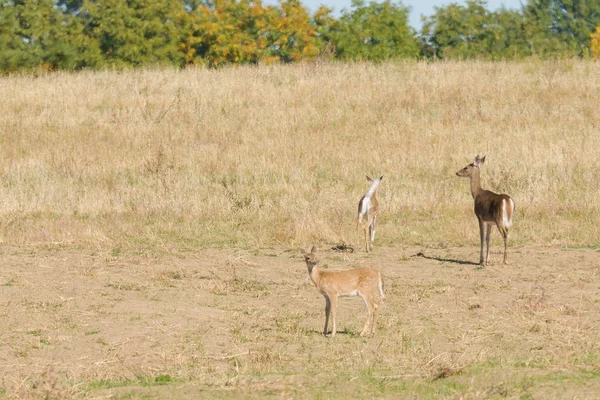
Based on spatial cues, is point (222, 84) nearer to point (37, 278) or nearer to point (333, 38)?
point (333, 38)

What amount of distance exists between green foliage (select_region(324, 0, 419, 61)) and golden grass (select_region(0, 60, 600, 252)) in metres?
12.0

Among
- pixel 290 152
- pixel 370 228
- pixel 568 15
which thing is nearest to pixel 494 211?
pixel 370 228

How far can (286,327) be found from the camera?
1241 cm

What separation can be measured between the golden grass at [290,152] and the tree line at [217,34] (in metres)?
8.65

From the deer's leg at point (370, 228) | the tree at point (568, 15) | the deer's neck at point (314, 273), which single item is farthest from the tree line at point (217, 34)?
the tree at point (568, 15)

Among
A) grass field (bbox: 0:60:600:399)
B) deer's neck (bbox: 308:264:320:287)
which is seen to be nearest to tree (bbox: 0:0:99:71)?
grass field (bbox: 0:60:600:399)

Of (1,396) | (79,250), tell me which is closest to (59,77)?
(79,250)

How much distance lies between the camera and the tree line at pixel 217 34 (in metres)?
46.0

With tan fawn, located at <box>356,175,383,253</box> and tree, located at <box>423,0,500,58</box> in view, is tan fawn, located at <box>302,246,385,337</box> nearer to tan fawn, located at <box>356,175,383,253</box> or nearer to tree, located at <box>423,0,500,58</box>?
tan fawn, located at <box>356,175,383,253</box>

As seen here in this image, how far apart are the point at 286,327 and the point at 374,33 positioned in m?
38.5

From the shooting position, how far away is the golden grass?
2039cm

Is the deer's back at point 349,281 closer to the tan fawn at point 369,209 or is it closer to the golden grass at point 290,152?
the tan fawn at point 369,209

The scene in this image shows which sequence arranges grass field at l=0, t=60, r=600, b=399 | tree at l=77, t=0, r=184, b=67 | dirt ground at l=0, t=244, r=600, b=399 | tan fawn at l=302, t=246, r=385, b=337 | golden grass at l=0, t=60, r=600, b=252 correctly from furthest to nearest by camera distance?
tree at l=77, t=0, r=184, b=67, golden grass at l=0, t=60, r=600, b=252, tan fawn at l=302, t=246, r=385, b=337, grass field at l=0, t=60, r=600, b=399, dirt ground at l=0, t=244, r=600, b=399

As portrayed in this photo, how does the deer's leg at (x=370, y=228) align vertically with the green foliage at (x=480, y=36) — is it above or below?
below
